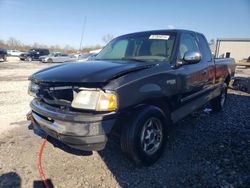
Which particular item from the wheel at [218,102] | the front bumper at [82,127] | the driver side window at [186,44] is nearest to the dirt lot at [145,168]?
the front bumper at [82,127]

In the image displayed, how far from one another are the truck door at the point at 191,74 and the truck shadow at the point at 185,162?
76 centimetres

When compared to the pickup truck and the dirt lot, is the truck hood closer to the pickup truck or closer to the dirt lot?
the pickup truck

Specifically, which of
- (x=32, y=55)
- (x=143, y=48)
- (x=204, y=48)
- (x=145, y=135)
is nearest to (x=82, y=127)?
(x=145, y=135)

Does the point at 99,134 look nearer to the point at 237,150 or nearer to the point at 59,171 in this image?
the point at 59,171

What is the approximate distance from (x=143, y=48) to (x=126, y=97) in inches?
63.0

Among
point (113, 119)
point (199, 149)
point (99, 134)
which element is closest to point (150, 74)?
point (113, 119)

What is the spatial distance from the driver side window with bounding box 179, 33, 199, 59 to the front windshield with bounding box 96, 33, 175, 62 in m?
0.19

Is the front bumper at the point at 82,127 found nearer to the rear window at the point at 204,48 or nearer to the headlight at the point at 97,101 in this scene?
the headlight at the point at 97,101

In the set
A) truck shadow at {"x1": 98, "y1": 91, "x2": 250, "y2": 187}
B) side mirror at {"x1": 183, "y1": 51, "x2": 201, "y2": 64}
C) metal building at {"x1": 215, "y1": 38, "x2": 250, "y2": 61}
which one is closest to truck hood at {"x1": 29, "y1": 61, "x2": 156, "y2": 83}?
side mirror at {"x1": 183, "y1": 51, "x2": 201, "y2": 64}

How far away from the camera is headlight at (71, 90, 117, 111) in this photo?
255cm

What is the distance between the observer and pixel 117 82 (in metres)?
2.62

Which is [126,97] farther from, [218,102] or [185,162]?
[218,102]

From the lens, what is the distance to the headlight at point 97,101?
2.55 metres

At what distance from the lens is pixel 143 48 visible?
399 centimetres
